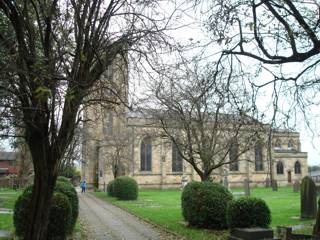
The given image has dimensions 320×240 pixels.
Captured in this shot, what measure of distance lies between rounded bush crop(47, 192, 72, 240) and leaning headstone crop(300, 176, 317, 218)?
1199 centimetres

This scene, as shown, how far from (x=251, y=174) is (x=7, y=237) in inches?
2172

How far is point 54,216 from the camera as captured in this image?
467 inches

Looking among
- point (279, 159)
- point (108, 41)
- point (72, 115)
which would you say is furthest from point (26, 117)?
point (279, 159)

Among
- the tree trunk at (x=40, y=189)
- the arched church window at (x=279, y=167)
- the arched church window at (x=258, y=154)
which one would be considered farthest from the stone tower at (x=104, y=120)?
the arched church window at (x=279, y=167)

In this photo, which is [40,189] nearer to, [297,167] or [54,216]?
[54,216]

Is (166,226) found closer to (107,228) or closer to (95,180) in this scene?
(107,228)

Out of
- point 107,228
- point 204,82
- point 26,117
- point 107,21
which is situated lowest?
point 107,228

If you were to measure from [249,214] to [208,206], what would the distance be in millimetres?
2873

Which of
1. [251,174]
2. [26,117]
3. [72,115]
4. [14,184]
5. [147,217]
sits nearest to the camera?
[26,117]

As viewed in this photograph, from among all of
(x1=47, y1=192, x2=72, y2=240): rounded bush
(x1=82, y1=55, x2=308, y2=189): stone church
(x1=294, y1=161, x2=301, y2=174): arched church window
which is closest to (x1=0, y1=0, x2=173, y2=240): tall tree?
(x1=47, y1=192, x2=72, y2=240): rounded bush

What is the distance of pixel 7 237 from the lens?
41.9 ft

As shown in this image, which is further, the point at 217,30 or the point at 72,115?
the point at 217,30

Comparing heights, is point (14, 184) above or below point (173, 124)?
below

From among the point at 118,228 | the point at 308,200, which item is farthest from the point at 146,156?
the point at 118,228
